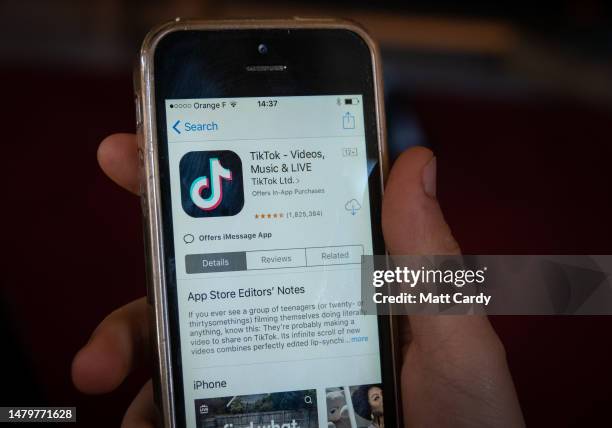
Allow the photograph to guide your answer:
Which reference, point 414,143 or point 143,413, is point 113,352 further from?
point 414,143

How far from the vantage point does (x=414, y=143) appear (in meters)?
0.90

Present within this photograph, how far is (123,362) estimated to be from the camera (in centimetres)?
42

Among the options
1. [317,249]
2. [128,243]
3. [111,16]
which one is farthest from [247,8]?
[317,249]

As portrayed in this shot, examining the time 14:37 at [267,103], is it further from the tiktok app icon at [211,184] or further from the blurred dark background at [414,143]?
the blurred dark background at [414,143]

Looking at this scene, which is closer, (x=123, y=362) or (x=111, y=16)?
(x=123, y=362)

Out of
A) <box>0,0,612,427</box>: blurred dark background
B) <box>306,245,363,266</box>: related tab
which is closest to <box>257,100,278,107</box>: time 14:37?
<box>306,245,363,266</box>: related tab

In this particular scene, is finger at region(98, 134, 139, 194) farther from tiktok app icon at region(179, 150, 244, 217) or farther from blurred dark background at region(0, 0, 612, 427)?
blurred dark background at region(0, 0, 612, 427)

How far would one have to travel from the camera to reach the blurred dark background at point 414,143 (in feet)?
2.42

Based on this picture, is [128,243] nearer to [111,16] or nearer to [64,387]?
[64,387]

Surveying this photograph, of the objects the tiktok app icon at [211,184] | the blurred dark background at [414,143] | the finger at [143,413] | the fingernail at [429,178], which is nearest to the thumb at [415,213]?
the fingernail at [429,178]

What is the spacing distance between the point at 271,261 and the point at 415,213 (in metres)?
0.10

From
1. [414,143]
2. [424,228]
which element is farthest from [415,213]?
[414,143]

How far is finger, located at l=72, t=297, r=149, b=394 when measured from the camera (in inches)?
15.8

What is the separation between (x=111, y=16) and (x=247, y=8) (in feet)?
0.69
